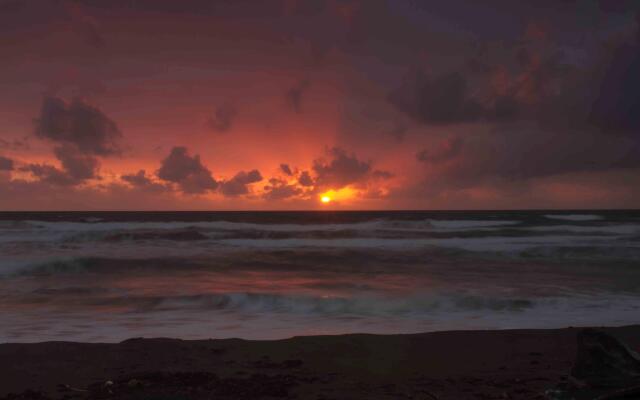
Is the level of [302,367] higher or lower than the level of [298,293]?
lower

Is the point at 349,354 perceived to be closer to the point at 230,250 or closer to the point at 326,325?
the point at 326,325

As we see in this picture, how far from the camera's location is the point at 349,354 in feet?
20.1

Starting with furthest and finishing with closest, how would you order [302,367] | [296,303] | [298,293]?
[298,293] → [296,303] → [302,367]

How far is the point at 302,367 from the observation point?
563 centimetres

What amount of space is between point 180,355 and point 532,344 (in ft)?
13.6

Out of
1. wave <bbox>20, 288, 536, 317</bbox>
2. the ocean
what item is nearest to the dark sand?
the ocean

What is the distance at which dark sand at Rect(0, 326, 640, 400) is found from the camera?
4867mm

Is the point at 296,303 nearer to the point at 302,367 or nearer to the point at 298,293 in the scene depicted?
the point at 298,293

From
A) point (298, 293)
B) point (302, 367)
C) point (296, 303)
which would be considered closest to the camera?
point (302, 367)

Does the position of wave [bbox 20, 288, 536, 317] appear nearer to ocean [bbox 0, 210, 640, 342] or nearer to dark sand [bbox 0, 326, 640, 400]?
ocean [bbox 0, 210, 640, 342]

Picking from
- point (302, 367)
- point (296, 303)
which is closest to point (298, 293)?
point (296, 303)

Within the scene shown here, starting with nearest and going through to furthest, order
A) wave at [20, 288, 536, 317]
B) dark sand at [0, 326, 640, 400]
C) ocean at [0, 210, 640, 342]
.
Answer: dark sand at [0, 326, 640, 400], ocean at [0, 210, 640, 342], wave at [20, 288, 536, 317]

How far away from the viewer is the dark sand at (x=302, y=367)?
192 inches

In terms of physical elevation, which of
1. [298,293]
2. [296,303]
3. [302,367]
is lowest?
[302,367]
